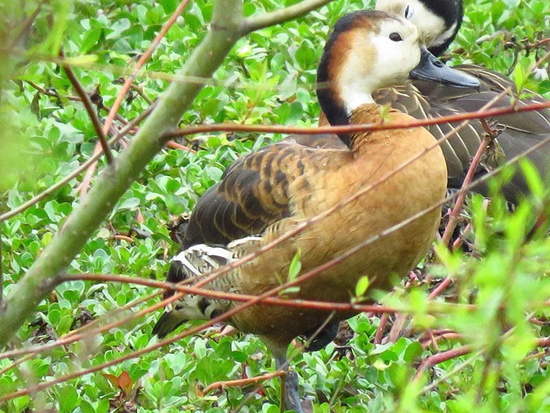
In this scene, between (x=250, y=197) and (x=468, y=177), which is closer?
(x=250, y=197)

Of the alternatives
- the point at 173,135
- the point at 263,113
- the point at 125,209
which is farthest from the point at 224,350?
the point at 173,135

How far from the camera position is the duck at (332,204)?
12.7ft

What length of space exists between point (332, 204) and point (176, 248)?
1542 millimetres

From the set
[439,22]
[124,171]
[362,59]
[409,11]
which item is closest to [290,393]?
[362,59]

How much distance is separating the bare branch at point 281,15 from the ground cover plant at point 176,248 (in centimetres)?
12

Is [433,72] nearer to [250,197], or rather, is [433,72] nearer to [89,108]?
[250,197]

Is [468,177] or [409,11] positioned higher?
[468,177]

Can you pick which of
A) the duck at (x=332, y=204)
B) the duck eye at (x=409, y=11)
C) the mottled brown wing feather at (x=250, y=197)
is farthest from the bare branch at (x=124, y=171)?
the duck eye at (x=409, y=11)

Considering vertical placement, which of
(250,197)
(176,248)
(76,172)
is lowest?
(176,248)

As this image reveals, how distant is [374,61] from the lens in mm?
4281

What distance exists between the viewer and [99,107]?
5.45 metres

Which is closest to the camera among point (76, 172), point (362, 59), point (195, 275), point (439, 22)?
point (76, 172)

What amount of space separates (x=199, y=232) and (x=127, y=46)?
2242 mm

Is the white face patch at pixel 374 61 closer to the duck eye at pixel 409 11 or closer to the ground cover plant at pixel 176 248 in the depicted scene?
the ground cover plant at pixel 176 248
